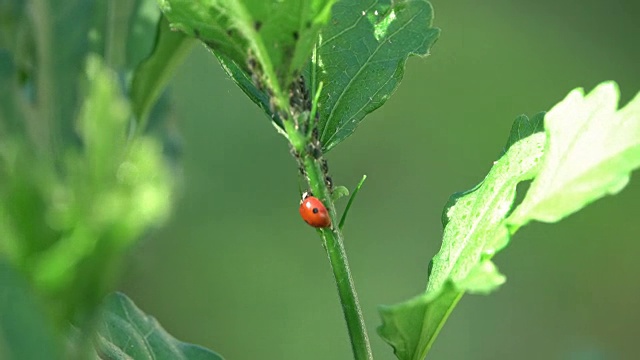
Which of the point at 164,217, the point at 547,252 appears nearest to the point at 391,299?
the point at 547,252

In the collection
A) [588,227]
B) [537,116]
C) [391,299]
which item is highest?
[537,116]

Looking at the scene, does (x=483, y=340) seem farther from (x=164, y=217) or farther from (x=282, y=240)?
(x=164, y=217)

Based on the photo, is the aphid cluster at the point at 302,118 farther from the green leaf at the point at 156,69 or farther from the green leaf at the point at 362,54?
the green leaf at the point at 156,69

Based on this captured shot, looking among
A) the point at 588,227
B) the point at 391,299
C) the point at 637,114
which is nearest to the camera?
the point at 637,114

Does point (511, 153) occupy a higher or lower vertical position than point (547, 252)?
higher

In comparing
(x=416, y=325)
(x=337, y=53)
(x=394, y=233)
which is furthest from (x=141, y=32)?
(x=394, y=233)

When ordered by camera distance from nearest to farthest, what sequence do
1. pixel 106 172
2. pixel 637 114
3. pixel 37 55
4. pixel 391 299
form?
pixel 106 172 < pixel 637 114 < pixel 37 55 < pixel 391 299
